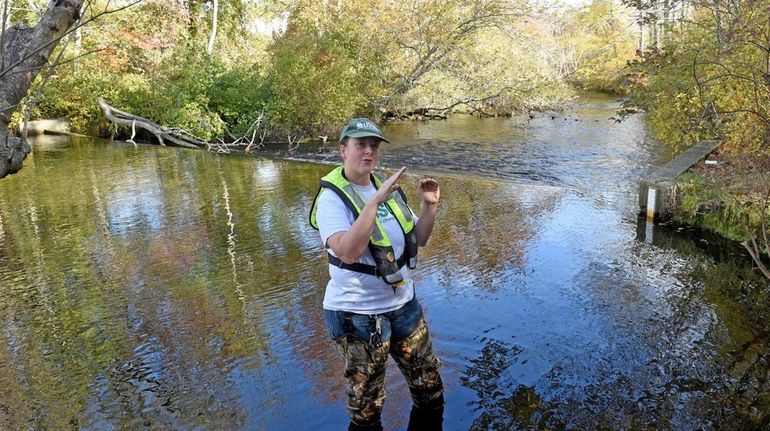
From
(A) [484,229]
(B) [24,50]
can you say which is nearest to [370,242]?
(B) [24,50]

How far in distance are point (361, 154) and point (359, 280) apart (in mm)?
616

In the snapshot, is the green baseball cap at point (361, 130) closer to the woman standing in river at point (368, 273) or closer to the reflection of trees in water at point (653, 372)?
the woman standing in river at point (368, 273)

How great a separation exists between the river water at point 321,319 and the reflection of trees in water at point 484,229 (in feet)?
0.15

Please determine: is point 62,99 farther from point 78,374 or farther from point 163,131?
point 78,374

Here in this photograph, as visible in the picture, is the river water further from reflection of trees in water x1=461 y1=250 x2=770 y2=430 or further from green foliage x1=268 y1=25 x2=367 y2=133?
green foliage x1=268 y1=25 x2=367 y2=133

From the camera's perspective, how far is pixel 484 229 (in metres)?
8.76

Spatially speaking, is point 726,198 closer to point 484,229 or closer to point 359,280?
point 484,229

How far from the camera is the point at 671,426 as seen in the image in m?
3.72

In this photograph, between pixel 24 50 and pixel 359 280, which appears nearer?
pixel 359 280

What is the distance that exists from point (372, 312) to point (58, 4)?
8.03ft

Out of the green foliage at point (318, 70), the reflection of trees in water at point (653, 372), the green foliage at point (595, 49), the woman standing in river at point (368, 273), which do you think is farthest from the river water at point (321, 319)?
the green foliage at point (595, 49)

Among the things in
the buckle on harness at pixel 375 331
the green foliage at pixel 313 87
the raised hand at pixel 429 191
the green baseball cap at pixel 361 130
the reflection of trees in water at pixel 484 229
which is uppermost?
the green foliage at pixel 313 87

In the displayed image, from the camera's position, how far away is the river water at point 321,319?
407 centimetres

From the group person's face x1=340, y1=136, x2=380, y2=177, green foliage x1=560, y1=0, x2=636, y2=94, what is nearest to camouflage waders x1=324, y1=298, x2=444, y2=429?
person's face x1=340, y1=136, x2=380, y2=177
